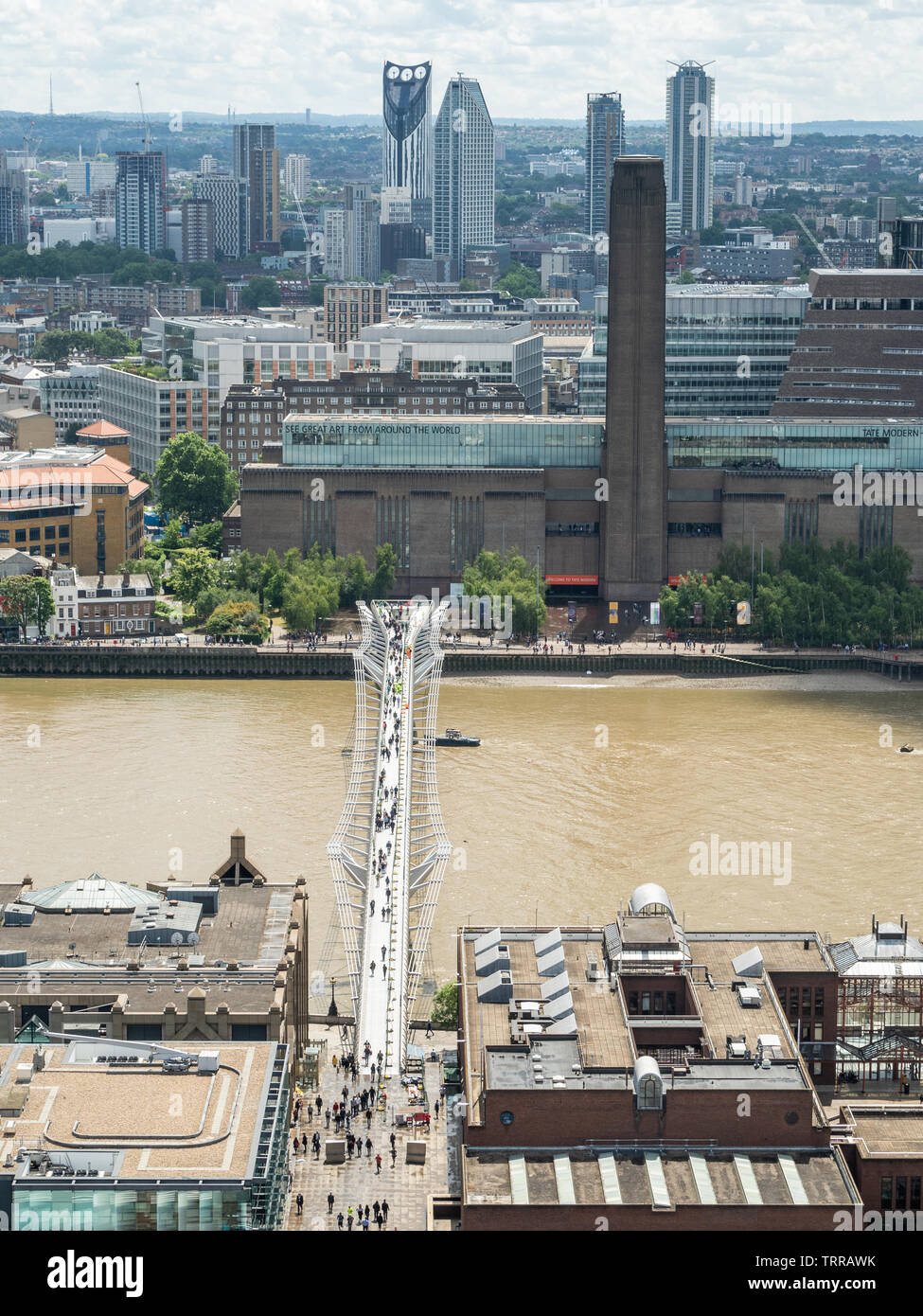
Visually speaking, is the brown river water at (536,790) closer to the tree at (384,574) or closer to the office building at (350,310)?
the tree at (384,574)

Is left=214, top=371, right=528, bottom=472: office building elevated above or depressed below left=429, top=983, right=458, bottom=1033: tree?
above

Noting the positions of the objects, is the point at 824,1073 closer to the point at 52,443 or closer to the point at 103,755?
the point at 103,755

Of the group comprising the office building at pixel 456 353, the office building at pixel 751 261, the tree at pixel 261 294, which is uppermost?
the office building at pixel 751 261

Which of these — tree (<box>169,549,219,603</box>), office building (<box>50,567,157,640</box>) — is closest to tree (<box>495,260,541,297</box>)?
tree (<box>169,549,219,603</box>)

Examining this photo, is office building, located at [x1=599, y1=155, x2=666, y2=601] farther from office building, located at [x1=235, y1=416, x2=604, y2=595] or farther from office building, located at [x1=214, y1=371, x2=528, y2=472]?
office building, located at [x1=214, y1=371, x2=528, y2=472]

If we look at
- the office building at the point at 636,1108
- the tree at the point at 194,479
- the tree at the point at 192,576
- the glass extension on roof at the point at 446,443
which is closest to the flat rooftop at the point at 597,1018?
the office building at the point at 636,1108
